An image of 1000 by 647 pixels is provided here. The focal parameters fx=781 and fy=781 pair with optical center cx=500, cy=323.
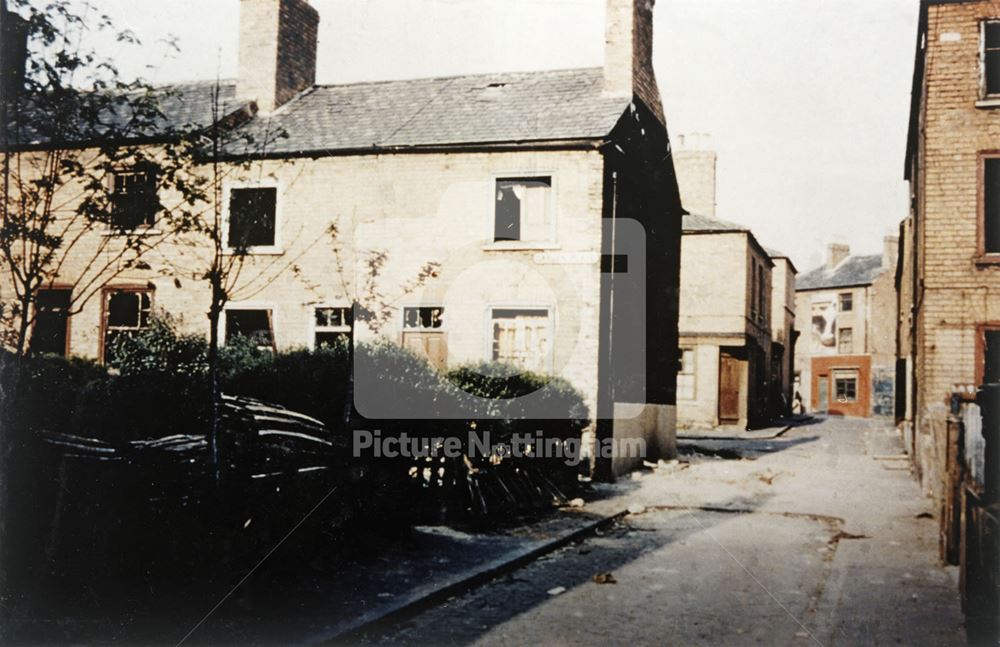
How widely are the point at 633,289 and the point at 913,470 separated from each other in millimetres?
6777

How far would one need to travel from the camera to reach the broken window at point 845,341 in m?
49.2

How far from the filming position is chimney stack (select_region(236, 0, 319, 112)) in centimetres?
1912

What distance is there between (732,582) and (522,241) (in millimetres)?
9686

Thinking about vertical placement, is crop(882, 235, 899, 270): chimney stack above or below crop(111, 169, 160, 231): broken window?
above

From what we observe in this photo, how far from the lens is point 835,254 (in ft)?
175

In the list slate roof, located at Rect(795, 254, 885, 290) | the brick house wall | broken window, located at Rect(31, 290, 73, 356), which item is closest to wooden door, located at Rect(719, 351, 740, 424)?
the brick house wall

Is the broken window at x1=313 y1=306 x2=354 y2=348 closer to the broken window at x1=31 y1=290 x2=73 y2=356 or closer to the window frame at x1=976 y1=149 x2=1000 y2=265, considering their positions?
the broken window at x1=31 y1=290 x2=73 y2=356

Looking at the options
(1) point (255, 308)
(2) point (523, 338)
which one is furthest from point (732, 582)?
(1) point (255, 308)

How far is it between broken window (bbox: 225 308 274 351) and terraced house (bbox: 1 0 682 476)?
39mm

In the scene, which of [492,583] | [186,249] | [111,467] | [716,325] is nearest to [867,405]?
[716,325]

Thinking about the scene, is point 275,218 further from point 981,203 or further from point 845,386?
point 845,386

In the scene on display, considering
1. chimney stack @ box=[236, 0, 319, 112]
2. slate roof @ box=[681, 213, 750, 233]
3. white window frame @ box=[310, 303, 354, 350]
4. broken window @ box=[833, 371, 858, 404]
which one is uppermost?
chimney stack @ box=[236, 0, 319, 112]

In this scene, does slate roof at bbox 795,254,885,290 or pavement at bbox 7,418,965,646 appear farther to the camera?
slate roof at bbox 795,254,885,290

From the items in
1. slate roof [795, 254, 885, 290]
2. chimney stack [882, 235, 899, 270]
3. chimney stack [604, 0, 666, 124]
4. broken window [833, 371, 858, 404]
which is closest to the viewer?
chimney stack [604, 0, 666, 124]
